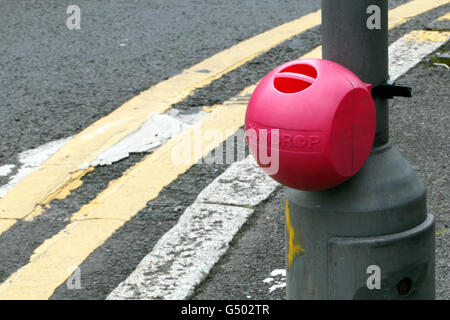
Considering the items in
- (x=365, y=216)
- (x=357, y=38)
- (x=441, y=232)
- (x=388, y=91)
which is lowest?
(x=441, y=232)

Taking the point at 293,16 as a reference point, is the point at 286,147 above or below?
above

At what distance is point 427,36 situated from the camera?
5.14 metres

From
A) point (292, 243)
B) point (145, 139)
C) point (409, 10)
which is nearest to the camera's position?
point (292, 243)

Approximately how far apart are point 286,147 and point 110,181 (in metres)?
1.84

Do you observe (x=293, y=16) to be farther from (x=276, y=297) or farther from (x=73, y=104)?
(x=276, y=297)

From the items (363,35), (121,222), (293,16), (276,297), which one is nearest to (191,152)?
(121,222)

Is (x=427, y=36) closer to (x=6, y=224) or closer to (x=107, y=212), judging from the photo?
(x=107, y=212)

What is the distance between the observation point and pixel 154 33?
5.50 m

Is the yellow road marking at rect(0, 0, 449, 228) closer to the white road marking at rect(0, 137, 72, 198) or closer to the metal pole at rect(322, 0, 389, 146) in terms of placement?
the white road marking at rect(0, 137, 72, 198)

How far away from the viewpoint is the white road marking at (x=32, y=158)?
3.54 m

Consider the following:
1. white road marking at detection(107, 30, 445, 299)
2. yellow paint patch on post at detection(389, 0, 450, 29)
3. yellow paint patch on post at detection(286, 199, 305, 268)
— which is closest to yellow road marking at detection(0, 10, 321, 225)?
yellow paint patch on post at detection(389, 0, 450, 29)

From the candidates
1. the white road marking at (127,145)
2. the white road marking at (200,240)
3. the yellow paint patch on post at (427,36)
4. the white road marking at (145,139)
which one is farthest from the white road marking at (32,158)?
the yellow paint patch on post at (427,36)

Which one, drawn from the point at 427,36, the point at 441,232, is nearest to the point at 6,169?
the point at 441,232

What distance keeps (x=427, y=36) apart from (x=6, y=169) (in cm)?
281
